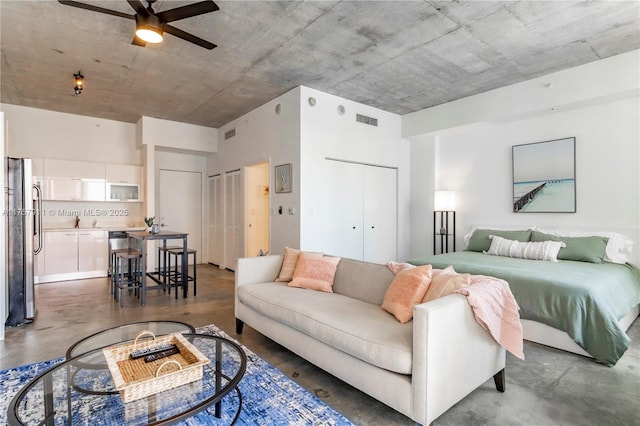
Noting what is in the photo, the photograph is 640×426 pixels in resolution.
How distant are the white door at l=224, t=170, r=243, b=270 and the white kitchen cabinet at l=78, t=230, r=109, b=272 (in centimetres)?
211

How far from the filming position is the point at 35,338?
3117 millimetres

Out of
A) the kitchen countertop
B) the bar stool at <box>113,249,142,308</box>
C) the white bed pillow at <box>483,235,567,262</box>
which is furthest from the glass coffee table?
the kitchen countertop

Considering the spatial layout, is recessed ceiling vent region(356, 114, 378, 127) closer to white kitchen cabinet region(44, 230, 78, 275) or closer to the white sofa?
the white sofa

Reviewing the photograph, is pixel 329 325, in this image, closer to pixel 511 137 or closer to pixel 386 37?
pixel 386 37

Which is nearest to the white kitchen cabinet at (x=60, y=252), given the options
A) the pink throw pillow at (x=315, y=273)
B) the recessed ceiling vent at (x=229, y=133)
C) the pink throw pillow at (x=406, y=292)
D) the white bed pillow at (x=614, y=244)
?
the recessed ceiling vent at (x=229, y=133)

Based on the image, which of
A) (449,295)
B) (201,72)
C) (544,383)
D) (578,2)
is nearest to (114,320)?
(201,72)

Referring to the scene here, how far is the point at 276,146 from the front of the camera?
5.17m

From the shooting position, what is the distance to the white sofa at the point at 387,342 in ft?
5.60

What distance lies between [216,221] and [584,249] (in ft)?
20.8

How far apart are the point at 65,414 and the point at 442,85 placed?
203 inches

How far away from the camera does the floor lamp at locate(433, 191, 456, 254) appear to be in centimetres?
561

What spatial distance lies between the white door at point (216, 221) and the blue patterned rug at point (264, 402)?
14.9 feet

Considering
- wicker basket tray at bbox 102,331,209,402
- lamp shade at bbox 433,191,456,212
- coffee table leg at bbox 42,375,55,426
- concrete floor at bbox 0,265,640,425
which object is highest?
lamp shade at bbox 433,191,456,212

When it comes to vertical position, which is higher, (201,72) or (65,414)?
(201,72)
